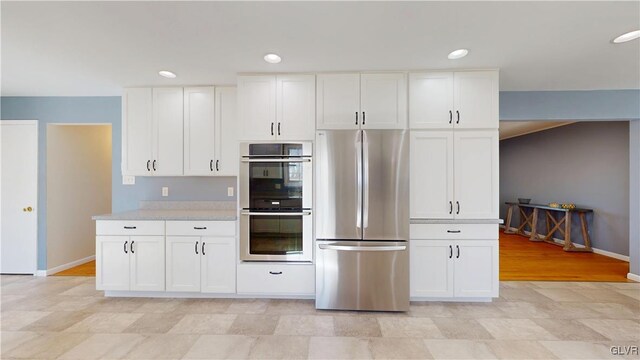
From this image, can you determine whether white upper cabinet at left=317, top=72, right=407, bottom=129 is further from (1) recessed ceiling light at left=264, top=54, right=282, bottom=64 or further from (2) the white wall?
(2) the white wall

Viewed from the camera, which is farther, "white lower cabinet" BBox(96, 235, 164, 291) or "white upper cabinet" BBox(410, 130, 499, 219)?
"white lower cabinet" BBox(96, 235, 164, 291)

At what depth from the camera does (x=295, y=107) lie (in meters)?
3.03

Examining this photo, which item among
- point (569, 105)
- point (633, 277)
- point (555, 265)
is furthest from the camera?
point (555, 265)

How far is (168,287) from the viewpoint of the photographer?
3.05 m

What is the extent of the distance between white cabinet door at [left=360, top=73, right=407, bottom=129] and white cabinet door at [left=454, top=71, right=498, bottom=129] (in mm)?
546

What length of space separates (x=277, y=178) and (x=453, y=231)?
1.87 m

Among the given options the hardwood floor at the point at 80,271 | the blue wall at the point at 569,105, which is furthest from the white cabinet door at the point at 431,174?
the hardwood floor at the point at 80,271

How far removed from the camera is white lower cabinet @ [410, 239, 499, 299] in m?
2.91

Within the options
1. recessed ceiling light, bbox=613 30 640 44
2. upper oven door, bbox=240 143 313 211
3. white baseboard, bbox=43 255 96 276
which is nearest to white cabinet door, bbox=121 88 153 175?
upper oven door, bbox=240 143 313 211

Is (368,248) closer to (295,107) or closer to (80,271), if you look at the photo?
(295,107)

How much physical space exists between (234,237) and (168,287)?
0.88m

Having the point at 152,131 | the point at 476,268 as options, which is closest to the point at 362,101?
the point at 476,268

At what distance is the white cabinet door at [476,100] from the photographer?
2.93 m

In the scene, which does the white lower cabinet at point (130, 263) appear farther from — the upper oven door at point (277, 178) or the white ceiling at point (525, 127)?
the white ceiling at point (525, 127)
